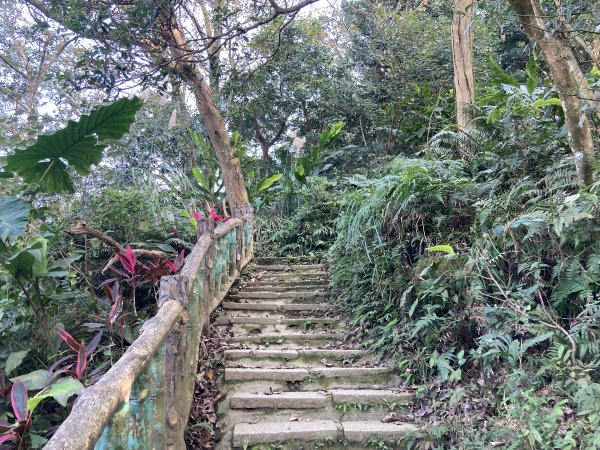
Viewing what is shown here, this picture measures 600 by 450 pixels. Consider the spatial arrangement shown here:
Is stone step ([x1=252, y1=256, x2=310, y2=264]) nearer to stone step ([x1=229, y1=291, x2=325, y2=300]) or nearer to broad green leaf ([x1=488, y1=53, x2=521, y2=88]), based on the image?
stone step ([x1=229, y1=291, x2=325, y2=300])

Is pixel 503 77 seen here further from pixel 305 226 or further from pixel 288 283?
pixel 305 226

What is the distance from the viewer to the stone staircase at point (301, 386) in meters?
2.93

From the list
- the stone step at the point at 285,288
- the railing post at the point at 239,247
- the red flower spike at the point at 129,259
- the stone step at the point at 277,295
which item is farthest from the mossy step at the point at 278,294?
the red flower spike at the point at 129,259

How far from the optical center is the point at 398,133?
8656mm

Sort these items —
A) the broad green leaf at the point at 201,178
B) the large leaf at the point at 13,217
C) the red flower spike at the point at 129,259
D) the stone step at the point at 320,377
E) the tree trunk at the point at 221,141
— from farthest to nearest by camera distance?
the broad green leaf at the point at 201,178
the tree trunk at the point at 221,141
the red flower spike at the point at 129,259
the stone step at the point at 320,377
the large leaf at the point at 13,217

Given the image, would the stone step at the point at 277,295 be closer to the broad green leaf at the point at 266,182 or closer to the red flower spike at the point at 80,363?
the red flower spike at the point at 80,363

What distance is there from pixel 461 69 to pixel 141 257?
4.67 meters

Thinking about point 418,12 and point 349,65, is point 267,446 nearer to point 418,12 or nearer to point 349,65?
point 349,65

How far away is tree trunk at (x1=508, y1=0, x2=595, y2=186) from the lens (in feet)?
9.21

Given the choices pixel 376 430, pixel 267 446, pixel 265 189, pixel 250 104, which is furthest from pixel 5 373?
pixel 250 104

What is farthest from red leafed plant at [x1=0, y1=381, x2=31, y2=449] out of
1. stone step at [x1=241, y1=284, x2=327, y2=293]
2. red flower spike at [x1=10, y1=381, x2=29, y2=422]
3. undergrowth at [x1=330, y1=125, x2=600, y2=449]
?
stone step at [x1=241, y1=284, x2=327, y2=293]

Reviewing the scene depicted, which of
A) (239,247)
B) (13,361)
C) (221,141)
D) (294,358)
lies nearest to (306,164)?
(221,141)

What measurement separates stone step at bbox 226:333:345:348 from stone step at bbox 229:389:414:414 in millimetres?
896

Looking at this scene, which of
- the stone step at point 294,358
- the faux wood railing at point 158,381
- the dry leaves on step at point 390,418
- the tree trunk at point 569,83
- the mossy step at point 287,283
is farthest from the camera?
the mossy step at point 287,283
